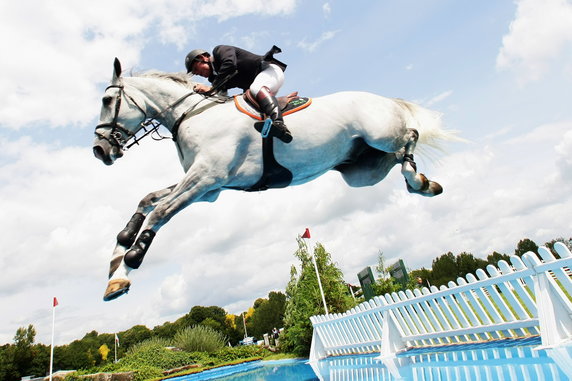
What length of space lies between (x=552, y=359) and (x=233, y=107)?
3308mm

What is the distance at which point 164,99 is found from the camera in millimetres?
3494

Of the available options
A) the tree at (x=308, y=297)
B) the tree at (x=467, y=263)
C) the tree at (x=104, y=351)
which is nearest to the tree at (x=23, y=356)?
the tree at (x=104, y=351)

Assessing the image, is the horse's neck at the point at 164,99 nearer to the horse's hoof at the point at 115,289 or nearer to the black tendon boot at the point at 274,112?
the black tendon boot at the point at 274,112

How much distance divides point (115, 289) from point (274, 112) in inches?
65.1

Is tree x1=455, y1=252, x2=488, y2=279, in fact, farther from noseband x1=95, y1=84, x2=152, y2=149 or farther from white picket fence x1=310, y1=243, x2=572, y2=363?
noseband x1=95, y1=84, x2=152, y2=149

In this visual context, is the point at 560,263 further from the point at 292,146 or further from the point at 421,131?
the point at 292,146

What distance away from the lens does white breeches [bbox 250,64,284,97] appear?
3.25 metres

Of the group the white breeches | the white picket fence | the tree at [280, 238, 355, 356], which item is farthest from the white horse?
the tree at [280, 238, 355, 356]

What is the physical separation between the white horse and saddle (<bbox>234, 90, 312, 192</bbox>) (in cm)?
1

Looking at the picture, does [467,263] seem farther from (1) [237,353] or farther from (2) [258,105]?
(2) [258,105]

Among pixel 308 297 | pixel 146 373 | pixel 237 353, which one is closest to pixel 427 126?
pixel 308 297

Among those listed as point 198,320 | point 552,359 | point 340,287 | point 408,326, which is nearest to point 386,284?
point 340,287

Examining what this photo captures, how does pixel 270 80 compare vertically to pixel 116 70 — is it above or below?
below

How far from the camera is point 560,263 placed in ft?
13.2
